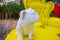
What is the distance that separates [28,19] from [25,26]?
62 mm

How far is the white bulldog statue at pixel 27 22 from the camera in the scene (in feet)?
3.14

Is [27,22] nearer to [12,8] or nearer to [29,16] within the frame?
[29,16]

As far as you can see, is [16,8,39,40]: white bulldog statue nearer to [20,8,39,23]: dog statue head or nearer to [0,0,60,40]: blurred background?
[20,8,39,23]: dog statue head

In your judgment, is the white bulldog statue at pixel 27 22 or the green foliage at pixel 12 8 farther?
the green foliage at pixel 12 8

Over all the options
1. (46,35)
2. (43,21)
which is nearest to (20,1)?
(43,21)

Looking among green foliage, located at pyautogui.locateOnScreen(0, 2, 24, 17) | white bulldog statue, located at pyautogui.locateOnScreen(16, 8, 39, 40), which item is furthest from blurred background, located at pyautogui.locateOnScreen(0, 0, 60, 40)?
white bulldog statue, located at pyautogui.locateOnScreen(16, 8, 39, 40)

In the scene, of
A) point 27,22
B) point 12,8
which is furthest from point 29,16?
point 12,8

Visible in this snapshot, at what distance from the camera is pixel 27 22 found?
3.21 ft

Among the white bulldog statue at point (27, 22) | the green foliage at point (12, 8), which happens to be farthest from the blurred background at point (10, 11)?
the white bulldog statue at point (27, 22)

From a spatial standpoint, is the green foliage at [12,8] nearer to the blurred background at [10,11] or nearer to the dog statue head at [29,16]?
the blurred background at [10,11]

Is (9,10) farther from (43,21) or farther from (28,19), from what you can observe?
(28,19)

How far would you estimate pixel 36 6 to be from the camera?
1.52 metres

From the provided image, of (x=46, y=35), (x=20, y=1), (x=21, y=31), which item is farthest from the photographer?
(x=20, y=1)

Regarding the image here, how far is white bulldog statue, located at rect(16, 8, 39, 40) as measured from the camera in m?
0.96
